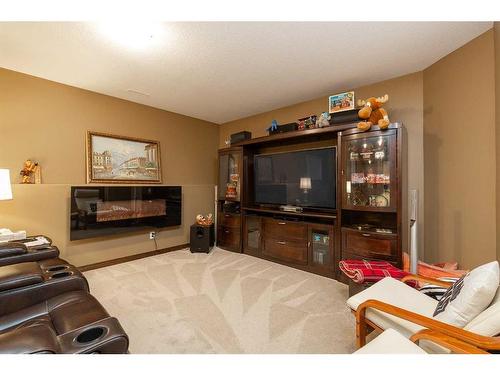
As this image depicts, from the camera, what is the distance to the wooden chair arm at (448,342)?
0.92m

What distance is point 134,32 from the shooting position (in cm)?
188

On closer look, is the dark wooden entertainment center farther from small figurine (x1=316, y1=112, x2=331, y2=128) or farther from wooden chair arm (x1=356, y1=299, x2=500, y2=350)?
wooden chair arm (x1=356, y1=299, x2=500, y2=350)

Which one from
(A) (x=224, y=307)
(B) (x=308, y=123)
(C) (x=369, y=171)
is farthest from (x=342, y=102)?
(A) (x=224, y=307)

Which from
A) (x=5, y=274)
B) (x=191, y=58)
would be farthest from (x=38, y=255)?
(x=191, y=58)

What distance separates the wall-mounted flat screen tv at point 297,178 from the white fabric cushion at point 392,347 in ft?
6.47

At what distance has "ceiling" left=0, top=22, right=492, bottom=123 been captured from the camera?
1838 mm

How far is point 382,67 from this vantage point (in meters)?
2.45

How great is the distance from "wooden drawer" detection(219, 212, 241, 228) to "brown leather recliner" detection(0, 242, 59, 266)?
2.36 metres

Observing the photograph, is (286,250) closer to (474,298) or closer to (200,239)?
(200,239)

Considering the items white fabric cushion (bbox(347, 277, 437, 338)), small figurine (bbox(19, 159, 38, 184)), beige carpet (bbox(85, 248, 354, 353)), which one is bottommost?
beige carpet (bbox(85, 248, 354, 353))

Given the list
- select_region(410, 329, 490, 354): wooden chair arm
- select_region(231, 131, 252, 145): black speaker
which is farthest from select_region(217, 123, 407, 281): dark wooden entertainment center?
select_region(410, 329, 490, 354): wooden chair arm

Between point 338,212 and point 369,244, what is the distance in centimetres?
48

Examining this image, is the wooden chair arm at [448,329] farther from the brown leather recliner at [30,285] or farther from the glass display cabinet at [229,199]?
the glass display cabinet at [229,199]
